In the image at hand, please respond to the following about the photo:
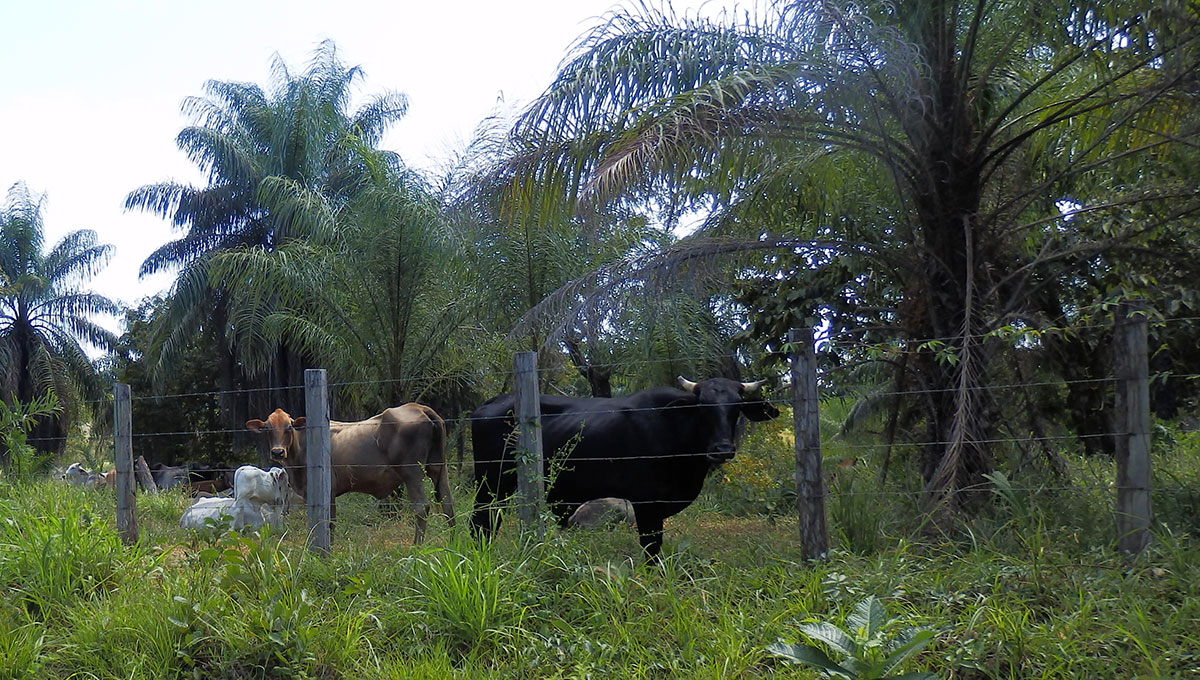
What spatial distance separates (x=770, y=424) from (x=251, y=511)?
22.5ft

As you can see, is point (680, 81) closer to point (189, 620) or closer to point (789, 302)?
point (789, 302)

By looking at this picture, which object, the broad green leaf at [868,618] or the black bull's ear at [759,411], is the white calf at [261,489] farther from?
the broad green leaf at [868,618]

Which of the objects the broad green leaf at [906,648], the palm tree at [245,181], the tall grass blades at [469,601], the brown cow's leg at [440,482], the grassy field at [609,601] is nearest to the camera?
the broad green leaf at [906,648]

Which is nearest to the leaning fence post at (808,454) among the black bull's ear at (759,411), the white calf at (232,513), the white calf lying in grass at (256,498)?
the black bull's ear at (759,411)

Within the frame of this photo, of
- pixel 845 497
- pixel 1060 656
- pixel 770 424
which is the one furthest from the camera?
pixel 770 424

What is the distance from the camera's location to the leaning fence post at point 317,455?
625cm

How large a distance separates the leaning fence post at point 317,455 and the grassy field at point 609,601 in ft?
0.76

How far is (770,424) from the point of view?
1273 cm

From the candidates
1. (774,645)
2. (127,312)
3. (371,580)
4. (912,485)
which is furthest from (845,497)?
(127,312)

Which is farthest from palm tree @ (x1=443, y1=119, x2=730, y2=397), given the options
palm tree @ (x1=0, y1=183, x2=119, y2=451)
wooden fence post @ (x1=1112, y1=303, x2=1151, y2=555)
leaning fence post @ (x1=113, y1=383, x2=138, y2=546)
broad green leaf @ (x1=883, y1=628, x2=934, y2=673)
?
palm tree @ (x1=0, y1=183, x2=119, y2=451)

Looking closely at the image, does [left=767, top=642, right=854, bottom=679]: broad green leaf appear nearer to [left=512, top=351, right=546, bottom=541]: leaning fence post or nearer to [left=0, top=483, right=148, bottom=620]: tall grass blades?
[left=512, top=351, right=546, bottom=541]: leaning fence post

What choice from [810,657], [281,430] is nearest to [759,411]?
[810,657]

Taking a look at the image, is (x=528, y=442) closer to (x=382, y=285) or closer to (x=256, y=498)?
(x=256, y=498)

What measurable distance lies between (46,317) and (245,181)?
26.8 feet
